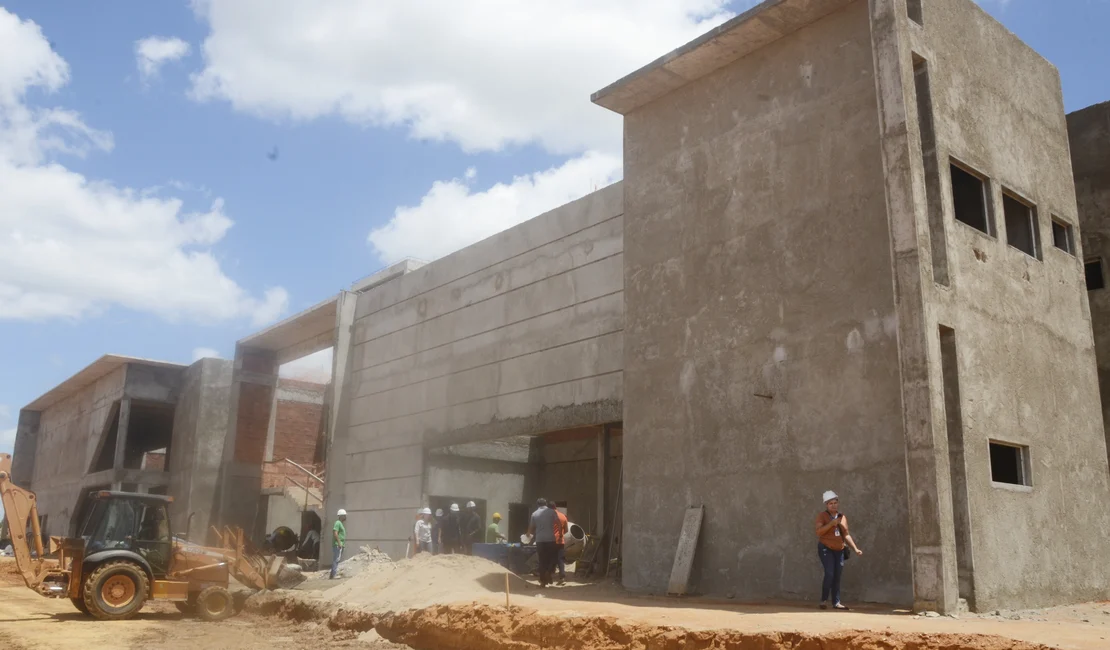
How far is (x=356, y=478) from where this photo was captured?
80.6 feet

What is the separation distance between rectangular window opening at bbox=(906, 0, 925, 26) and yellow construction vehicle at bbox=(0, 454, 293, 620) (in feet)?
46.5

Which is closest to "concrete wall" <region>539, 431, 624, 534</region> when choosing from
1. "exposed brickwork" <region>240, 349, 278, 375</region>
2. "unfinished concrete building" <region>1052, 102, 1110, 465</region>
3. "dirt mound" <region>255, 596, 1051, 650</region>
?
"dirt mound" <region>255, 596, 1051, 650</region>

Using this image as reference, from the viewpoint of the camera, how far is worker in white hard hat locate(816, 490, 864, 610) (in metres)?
11.1

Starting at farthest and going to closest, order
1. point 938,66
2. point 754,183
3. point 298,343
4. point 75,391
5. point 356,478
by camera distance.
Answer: point 75,391, point 298,343, point 356,478, point 754,183, point 938,66

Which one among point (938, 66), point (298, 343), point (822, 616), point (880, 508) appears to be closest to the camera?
point (822, 616)

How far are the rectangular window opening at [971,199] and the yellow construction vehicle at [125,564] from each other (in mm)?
13877

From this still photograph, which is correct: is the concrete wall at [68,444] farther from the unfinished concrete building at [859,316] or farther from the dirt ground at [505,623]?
the unfinished concrete building at [859,316]

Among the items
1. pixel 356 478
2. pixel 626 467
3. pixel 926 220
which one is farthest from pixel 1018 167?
pixel 356 478

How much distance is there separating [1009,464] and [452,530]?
12164mm

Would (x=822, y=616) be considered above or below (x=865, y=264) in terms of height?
below

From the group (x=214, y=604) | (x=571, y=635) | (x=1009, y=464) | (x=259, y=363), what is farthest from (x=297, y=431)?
(x=1009, y=464)

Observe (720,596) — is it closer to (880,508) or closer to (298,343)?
(880,508)

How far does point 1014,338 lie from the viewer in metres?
12.9

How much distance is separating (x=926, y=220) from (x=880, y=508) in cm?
374
